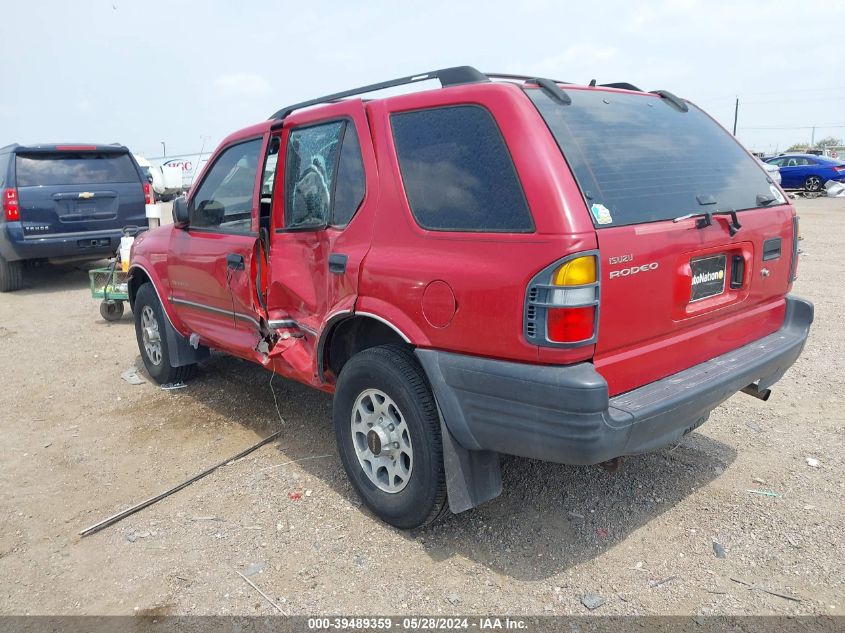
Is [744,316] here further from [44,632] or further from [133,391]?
[133,391]

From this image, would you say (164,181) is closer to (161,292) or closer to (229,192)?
(161,292)

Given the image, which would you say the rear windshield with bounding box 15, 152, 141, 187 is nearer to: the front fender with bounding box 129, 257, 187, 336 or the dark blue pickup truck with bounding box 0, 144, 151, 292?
the dark blue pickup truck with bounding box 0, 144, 151, 292

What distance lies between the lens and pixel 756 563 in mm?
3004

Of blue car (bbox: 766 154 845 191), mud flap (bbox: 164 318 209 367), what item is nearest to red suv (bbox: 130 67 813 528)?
mud flap (bbox: 164 318 209 367)

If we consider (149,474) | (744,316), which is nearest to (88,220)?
(149,474)

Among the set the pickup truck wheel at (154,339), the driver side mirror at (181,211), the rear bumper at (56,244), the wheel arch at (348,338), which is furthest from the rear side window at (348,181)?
the rear bumper at (56,244)

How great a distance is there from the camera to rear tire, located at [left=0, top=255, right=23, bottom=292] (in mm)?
10227

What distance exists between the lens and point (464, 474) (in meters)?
2.99

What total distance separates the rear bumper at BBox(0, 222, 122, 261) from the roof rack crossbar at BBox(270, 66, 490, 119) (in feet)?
23.2

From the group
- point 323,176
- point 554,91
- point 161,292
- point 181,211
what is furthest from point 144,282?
point 554,91

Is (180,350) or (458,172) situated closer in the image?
(458,172)

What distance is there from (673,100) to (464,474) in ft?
7.42

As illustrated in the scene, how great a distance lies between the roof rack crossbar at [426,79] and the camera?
3.08 meters

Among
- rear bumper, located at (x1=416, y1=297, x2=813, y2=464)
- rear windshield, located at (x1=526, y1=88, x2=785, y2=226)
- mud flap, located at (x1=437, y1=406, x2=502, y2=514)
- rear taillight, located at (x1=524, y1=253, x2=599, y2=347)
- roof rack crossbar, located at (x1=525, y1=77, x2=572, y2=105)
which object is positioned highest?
roof rack crossbar, located at (x1=525, y1=77, x2=572, y2=105)
